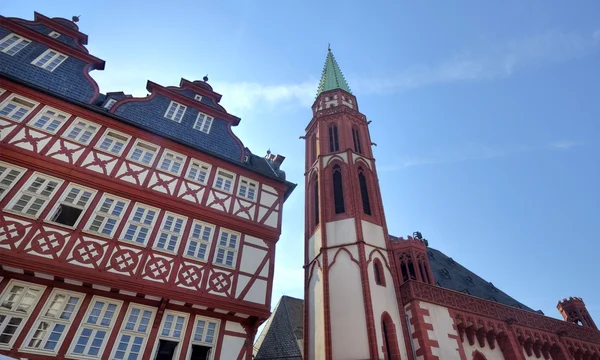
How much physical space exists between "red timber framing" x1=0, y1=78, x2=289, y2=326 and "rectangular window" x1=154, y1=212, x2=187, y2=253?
21cm

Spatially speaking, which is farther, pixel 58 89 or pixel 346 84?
pixel 346 84

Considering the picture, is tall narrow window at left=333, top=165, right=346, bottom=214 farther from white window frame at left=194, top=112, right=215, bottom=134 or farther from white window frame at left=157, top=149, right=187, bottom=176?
white window frame at left=157, top=149, right=187, bottom=176

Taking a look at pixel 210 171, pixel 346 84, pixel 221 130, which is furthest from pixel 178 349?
pixel 346 84

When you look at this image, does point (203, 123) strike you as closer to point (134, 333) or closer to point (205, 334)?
point (205, 334)

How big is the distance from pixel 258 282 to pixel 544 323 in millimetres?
19599

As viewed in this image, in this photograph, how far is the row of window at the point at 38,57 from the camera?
14.0m

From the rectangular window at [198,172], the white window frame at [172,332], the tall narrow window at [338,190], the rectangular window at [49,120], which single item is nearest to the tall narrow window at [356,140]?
the tall narrow window at [338,190]

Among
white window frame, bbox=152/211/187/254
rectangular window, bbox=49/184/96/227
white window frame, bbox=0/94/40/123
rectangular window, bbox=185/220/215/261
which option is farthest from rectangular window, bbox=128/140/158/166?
white window frame, bbox=0/94/40/123

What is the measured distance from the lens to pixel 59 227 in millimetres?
10586

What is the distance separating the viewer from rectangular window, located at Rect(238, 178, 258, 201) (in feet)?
50.0

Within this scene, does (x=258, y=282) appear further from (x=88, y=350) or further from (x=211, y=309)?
(x=88, y=350)

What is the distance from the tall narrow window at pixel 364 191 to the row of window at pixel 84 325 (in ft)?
41.4

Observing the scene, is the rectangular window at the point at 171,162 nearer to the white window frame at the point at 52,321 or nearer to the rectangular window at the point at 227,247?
the rectangular window at the point at 227,247

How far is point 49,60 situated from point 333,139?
16961 millimetres
